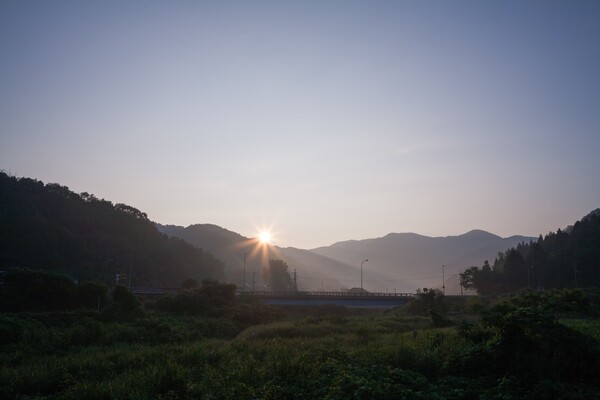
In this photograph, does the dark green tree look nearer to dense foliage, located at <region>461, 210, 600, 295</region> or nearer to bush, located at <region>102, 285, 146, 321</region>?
dense foliage, located at <region>461, 210, 600, 295</region>

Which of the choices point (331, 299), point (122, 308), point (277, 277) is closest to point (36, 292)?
point (122, 308)

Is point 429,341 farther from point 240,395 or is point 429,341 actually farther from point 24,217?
point 24,217

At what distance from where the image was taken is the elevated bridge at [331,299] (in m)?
80.8

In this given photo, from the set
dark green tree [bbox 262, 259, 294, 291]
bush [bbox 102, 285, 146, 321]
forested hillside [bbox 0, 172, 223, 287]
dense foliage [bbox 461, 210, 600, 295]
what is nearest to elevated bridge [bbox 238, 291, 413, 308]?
forested hillside [bbox 0, 172, 223, 287]

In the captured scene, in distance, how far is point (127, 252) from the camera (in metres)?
95.0

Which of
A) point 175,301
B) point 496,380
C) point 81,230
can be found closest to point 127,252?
point 81,230

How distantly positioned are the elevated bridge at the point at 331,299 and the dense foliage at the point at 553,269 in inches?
1234

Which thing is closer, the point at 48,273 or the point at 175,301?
the point at 48,273

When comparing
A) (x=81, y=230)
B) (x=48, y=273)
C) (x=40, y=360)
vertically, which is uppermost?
(x=81, y=230)

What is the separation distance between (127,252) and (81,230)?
30.5 feet

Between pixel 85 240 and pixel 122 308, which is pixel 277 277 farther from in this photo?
pixel 122 308

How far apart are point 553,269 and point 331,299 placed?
5255cm

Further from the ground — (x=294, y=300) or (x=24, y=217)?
(x=24, y=217)

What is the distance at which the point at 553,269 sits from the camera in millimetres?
105188
